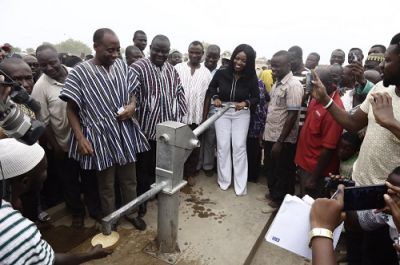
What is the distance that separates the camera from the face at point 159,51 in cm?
309

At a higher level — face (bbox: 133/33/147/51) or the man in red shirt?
face (bbox: 133/33/147/51)

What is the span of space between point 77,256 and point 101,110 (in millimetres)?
1342

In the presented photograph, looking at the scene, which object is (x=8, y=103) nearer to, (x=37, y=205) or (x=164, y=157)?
(x=164, y=157)

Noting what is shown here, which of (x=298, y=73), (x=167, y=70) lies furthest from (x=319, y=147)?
(x=298, y=73)

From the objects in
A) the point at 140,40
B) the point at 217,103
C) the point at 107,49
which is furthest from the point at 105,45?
the point at 140,40

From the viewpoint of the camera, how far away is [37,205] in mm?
2998

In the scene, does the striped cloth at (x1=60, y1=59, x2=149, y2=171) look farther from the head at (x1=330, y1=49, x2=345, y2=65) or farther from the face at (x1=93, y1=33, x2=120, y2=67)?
the head at (x1=330, y1=49, x2=345, y2=65)

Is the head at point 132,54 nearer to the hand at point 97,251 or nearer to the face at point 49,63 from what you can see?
the face at point 49,63

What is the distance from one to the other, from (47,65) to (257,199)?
9.12ft

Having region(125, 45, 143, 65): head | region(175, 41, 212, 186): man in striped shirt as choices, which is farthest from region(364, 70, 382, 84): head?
region(125, 45, 143, 65): head

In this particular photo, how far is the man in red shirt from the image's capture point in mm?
2740

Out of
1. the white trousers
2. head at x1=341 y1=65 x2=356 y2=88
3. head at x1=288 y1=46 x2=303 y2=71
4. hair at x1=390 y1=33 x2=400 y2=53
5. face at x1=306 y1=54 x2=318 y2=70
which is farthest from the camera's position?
face at x1=306 y1=54 x2=318 y2=70

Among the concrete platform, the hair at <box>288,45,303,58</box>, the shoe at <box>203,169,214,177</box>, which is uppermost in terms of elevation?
the hair at <box>288,45,303,58</box>

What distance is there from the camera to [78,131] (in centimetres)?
246
